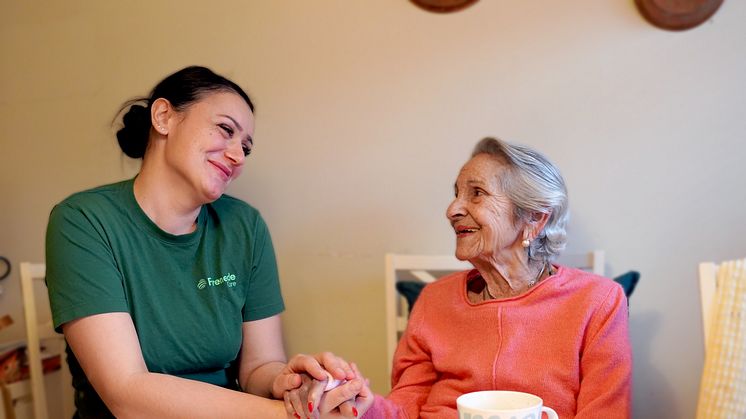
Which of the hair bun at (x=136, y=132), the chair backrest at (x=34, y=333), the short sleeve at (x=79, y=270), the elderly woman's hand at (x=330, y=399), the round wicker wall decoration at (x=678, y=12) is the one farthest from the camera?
the chair backrest at (x=34, y=333)

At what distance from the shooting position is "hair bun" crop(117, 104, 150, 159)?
1.52 metres

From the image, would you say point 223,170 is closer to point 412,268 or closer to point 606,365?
point 412,268

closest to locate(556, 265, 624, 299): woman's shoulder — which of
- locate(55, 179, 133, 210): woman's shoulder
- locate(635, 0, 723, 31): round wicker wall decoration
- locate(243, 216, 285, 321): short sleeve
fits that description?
locate(243, 216, 285, 321): short sleeve

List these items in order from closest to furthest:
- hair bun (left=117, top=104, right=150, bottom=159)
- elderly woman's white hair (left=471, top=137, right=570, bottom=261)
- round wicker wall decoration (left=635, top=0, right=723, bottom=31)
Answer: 1. elderly woman's white hair (left=471, top=137, right=570, bottom=261)
2. hair bun (left=117, top=104, right=150, bottom=159)
3. round wicker wall decoration (left=635, top=0, right=723, bottom=31)

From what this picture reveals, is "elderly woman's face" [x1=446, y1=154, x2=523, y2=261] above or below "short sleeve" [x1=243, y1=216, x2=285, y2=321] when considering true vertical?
above

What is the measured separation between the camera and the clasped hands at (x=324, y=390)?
1.15 m

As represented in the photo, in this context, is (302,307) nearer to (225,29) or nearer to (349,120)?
(349,120)

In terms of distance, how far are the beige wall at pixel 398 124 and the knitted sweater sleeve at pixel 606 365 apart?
546 millimetres

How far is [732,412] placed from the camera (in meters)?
0.89

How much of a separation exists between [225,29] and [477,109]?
2.65ft

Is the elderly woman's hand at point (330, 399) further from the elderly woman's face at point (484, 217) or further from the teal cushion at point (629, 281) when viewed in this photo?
the teal cushion at point (629, 281)

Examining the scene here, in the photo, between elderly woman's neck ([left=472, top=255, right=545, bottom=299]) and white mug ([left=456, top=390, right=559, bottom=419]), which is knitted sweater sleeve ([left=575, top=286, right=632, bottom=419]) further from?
white mug ([left=456, top=390, right=559, bottom=419])

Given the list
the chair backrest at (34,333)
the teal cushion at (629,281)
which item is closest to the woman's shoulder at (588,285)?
the teal cushion at (629,281)

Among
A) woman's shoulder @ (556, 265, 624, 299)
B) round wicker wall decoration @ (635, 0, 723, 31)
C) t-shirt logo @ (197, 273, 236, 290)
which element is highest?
round wicker wall decoration @ (635, 0, 723, 31)
